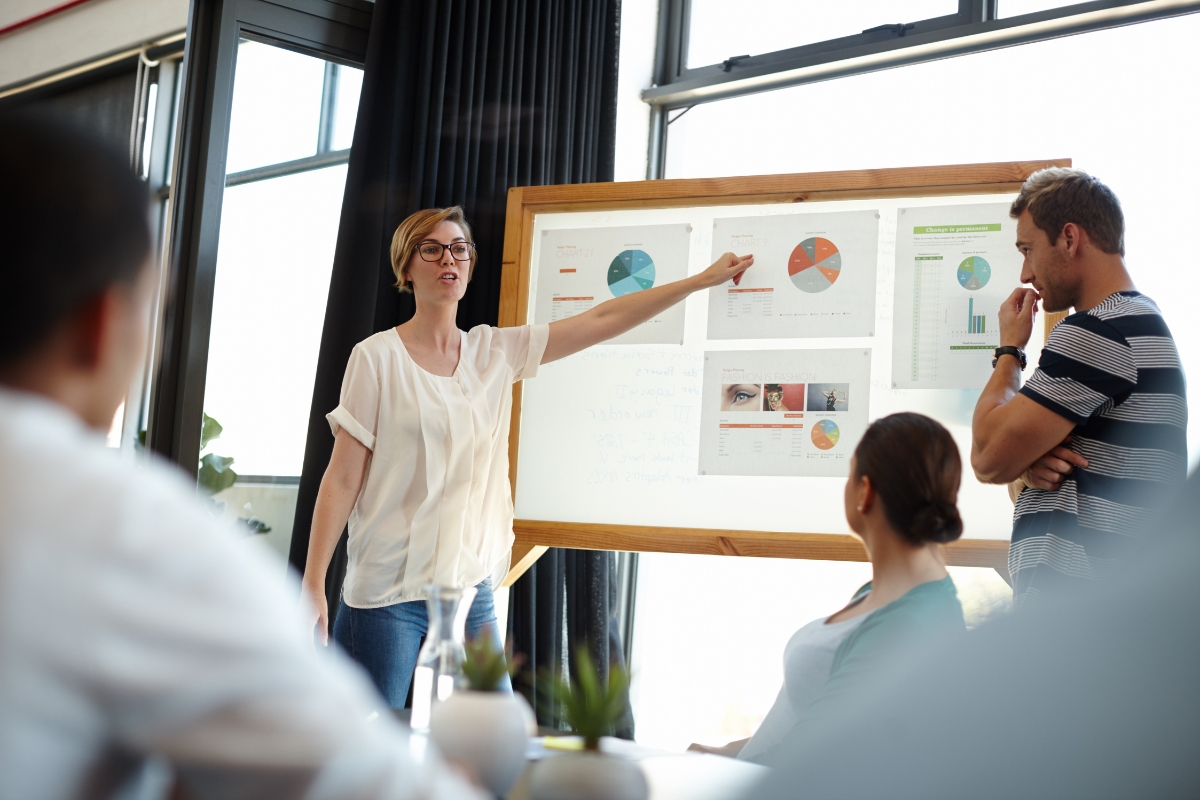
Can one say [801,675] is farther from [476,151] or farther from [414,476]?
[476,151]

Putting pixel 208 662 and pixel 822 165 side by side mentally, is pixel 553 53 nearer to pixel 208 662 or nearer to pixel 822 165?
pixel 822 165

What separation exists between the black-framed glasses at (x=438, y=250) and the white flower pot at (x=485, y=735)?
1431mm

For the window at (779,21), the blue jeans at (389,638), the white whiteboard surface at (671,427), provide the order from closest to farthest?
the blue jeans at (389,638)
the white whiteboard surface at (671,427)
the window at (779,21)

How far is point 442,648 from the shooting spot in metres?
1.18

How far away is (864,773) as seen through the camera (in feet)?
1.47

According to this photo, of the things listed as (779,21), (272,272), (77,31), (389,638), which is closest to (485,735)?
(389,638)

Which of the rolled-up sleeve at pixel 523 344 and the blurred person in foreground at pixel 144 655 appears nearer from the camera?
the blurred person in foreground at pixel 144 655

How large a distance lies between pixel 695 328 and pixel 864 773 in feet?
7.40

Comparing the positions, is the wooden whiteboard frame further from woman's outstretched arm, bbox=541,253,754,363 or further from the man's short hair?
the man's short hair

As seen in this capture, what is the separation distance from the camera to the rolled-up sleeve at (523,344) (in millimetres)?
2389

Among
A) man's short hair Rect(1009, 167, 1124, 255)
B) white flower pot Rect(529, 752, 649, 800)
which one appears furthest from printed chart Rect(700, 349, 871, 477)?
white flower pot Rect(529, 752, 649, 800)

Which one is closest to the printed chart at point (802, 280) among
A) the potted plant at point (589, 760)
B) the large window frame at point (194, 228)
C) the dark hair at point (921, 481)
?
the dark hair at point (921, 481)

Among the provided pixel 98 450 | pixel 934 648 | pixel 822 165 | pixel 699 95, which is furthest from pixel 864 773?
pixel 699 95

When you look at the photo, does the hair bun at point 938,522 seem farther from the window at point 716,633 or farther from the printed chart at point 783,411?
the window at point 716,633
